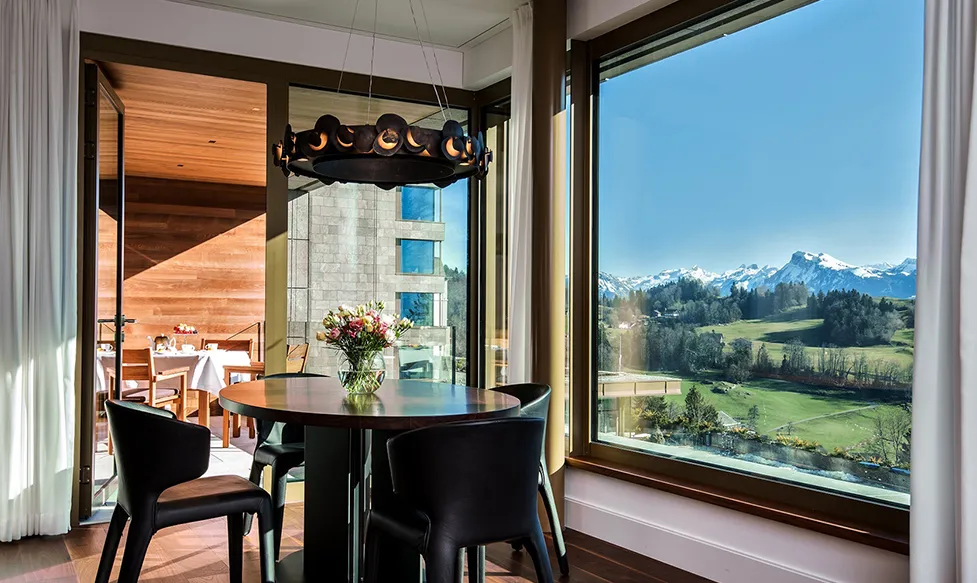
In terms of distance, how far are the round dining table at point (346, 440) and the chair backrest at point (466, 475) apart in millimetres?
199

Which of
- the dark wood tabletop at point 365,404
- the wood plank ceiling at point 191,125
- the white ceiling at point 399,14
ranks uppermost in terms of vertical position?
the white ceiling at point 399,14

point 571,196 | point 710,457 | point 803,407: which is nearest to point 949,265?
point 803,407

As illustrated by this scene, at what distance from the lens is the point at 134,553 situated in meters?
2.75

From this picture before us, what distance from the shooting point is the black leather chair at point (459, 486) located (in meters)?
2.53

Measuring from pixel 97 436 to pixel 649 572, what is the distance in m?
3.21

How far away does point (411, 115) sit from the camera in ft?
19.0

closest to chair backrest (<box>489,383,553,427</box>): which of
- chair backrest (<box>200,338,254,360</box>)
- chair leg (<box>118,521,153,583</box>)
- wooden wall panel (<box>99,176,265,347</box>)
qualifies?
chair leg (<box>118,521,153,583</box>)

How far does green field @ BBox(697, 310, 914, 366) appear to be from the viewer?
3.12 m

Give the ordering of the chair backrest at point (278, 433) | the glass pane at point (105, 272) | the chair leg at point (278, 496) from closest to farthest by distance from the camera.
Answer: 1. the chair leg at point (278, 496)
2. the chair backrest at point (278, 433)
3. the glass pane at point (105, 272)

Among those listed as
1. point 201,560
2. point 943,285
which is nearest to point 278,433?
point 201,560

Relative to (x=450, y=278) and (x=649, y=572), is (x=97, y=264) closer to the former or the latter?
(x=450, y=278)

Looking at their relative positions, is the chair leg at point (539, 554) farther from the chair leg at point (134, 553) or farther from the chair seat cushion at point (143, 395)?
the chair seat cushion at point (143, 395)

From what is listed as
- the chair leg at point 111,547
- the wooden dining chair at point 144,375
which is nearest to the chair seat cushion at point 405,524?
the chair leg at point 111,547

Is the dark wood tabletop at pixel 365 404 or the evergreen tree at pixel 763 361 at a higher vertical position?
the evergreen tree at pixel 763 361
